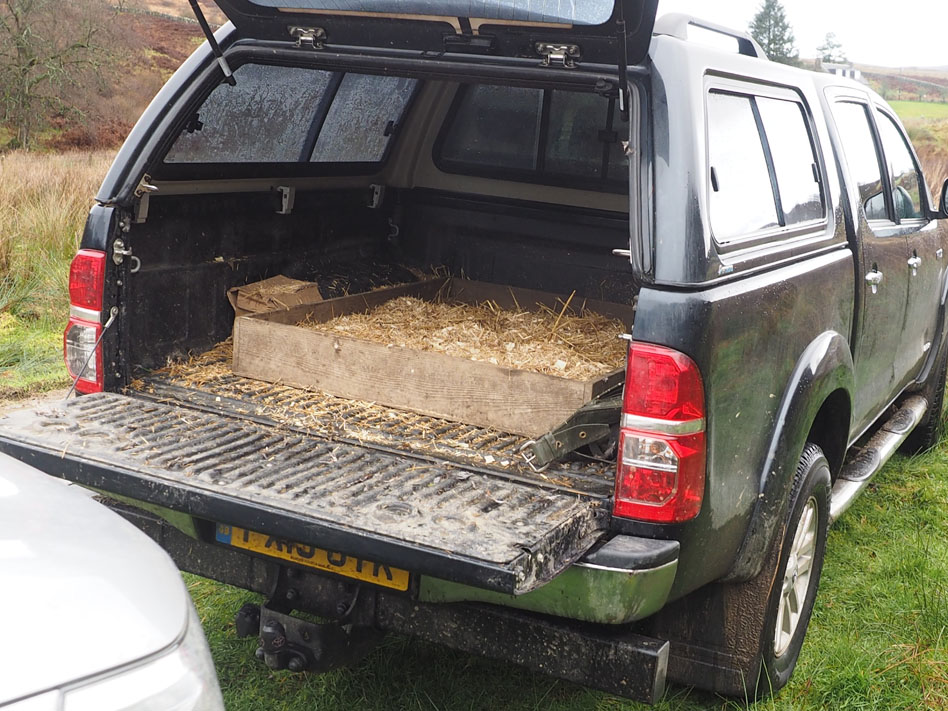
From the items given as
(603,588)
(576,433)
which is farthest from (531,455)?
(603,588)

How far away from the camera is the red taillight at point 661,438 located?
2.76 meters

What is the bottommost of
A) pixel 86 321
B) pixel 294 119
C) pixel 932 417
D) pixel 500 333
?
pixel 932 417

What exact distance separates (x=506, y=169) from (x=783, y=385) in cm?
278

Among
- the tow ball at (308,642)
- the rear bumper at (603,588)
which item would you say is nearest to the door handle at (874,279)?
the rear bumper at (603,588)

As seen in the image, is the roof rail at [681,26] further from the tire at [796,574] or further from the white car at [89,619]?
the white car at [89,619]

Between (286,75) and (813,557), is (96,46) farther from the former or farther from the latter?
(813,557)

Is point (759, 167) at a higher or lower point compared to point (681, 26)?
lower

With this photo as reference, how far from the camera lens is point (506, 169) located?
567cm

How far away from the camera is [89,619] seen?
199 cm

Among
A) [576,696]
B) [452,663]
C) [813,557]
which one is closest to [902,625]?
[813,557]

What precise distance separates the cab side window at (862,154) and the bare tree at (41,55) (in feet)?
66.2

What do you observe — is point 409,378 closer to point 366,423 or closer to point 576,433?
point 366,423

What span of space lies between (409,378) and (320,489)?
1174mm

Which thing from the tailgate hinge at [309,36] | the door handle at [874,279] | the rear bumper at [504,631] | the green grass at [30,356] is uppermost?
the tailgate hinge at [309,36]
